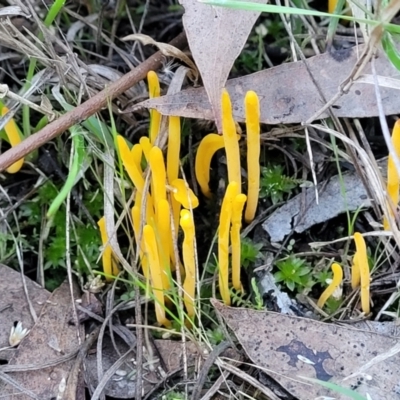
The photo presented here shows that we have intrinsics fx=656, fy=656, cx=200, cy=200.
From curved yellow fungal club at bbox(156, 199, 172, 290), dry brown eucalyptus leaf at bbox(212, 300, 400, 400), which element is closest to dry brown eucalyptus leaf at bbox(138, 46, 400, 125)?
curved yellow fungal club at bbox(156, 199, 172, 290)

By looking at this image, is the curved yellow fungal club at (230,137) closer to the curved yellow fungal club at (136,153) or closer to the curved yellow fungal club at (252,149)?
the curved yellow fungal club at (252,149)

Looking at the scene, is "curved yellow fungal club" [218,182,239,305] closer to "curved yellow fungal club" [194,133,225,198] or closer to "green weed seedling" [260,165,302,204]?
"curved yellow fungal club" [194,133,225,198]

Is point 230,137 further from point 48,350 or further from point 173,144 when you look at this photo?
point 48,350

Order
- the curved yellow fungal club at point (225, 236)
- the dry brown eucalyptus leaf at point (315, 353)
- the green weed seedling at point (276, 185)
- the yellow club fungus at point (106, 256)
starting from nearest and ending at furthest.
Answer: the curved yellow fungal club at point (225, 236), the dry brown eucalyptus leaf at point (315, 353), the yellow club fungus at point (106, 256), the green weed seedling at point (276, 185)

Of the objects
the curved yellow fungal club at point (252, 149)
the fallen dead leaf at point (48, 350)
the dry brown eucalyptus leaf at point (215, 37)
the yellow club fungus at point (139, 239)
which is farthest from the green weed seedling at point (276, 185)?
the fallen dead leaf at point (48, 350)

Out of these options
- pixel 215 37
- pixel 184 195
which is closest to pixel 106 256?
pixel 184 195

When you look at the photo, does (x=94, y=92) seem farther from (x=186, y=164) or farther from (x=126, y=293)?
(x=126, y=293)
